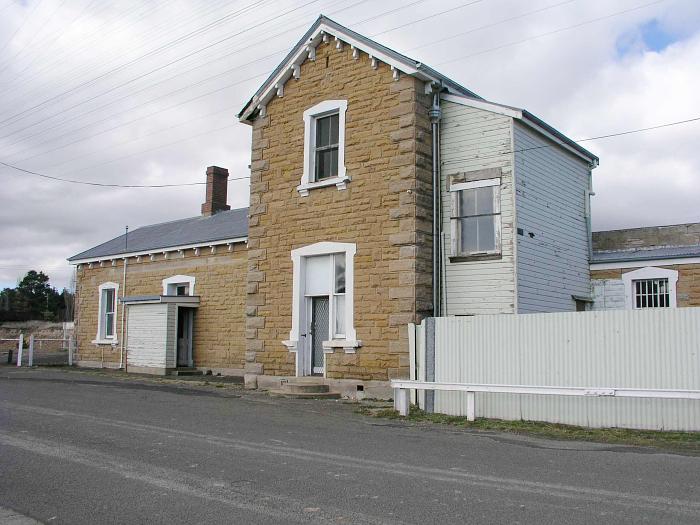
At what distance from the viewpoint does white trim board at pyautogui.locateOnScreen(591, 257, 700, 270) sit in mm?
17094

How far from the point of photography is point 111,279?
2853 cm

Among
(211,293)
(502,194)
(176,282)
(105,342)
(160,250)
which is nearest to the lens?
(502,194)

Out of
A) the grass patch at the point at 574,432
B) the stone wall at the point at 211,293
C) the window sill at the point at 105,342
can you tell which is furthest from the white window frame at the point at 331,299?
the window sill at the point at 105,342

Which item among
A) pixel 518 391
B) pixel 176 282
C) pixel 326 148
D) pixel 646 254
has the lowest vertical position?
pixel 518 391

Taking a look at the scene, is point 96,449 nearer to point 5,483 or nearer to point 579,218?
point 5,483

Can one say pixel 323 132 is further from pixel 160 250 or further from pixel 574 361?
pixel 160 250

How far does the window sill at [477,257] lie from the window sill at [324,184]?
3.08 m

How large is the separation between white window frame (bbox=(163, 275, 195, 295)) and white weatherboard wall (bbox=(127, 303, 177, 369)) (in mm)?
1206

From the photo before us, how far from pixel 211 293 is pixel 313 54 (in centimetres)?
977

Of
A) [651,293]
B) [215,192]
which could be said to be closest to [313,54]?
[651,293]

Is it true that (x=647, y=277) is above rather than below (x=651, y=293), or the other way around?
above

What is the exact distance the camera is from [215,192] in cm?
2953

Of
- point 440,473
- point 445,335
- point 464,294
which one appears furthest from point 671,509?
point 464,294

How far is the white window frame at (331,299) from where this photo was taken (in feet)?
52.7
